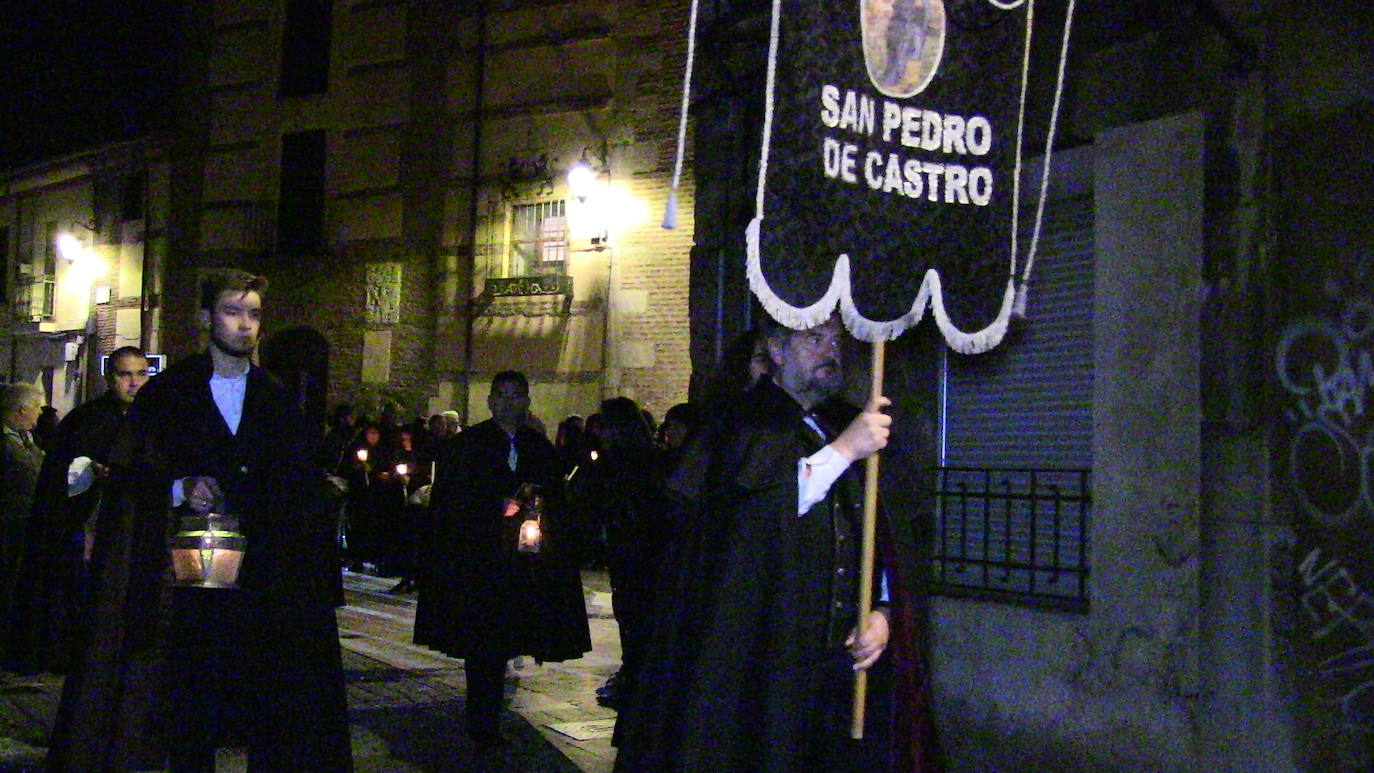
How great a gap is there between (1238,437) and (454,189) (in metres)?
17.8

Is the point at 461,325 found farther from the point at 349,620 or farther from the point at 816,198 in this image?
Answer: the point at 816,198

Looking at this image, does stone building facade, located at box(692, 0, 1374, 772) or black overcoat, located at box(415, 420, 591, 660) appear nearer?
stone building facade, located at box(692, 0, 1374, 772)

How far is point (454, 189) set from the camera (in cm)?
2286

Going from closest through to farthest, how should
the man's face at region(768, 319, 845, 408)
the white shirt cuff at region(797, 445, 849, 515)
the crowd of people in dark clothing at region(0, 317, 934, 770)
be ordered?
the white shirt cuff at region(797, 445, 849, 515)
the man's face at region(768, 319, 845, 408)
the crowd of people in dark clothing at region(0, 317, 934, 770)

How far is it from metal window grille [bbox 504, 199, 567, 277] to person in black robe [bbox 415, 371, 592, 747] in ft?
43.2

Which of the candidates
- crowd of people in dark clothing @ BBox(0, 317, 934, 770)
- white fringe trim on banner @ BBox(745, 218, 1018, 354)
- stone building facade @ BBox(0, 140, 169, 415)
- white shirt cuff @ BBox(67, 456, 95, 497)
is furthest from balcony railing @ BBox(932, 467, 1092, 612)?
stone building facade @ BBox(0, 140, 169, 415)

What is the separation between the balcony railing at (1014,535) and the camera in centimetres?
746

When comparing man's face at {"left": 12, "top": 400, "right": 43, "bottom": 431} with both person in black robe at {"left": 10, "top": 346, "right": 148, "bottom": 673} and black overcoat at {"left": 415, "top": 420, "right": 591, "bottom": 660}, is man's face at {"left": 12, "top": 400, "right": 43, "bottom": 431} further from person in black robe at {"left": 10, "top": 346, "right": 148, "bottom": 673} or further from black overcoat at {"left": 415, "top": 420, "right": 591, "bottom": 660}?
black overcoat at {"left": 415, "top": 420, "right": 591, "bottom": 660}

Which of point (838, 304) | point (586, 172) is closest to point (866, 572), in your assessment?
point (838, 304)

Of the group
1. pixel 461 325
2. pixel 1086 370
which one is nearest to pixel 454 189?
pixel 461 325

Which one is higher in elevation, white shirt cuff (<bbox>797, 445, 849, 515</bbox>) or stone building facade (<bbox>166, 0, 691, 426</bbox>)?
stone building facade (<bbox>166, 0, 691, 426</bbox>)

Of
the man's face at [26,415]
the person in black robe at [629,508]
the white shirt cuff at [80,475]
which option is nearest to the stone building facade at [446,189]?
the man's face at [26,415]

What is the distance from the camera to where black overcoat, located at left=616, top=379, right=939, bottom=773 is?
4.49 meters

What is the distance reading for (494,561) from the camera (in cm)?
803
